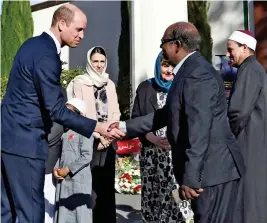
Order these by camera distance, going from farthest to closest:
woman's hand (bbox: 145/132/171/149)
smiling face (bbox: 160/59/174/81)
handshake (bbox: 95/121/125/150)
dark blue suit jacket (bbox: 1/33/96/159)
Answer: smiling face (bbox: 160/59/174/81) → woman's hand (bbox: 145/132/171/149) → handshake (bbox: 95/121/125/150) → dark blue suit jacket (bbox: 1/33/96/159)

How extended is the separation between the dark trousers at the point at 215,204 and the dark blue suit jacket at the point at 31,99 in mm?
1106

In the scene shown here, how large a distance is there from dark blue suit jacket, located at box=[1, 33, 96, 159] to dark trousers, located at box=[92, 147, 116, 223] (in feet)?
5.43

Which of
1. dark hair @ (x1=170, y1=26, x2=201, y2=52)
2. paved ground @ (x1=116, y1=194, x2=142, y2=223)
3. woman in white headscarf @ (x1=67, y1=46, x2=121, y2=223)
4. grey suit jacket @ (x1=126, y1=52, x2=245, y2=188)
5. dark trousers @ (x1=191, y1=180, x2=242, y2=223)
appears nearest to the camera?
grey suit jacket @ (x1=126, y1=52, x2=245, y2=188)

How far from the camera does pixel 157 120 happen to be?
4.11m

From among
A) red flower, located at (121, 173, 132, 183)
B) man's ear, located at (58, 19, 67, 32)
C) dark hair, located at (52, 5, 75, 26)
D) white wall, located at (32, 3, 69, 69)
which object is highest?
white wall, located at (32, 3, 69, 69)

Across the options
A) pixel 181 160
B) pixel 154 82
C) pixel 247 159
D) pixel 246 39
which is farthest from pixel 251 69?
pixel 181 160

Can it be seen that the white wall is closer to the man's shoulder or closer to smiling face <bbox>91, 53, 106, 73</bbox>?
smiling face <bbox>91, 53, 106, 73</bbox>

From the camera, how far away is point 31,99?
139 inches

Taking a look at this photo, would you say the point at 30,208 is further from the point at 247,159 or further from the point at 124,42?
the point at 124,42

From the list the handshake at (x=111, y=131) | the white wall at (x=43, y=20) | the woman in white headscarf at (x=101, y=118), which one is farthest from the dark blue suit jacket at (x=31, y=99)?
the white wall at (x=43, y=20)

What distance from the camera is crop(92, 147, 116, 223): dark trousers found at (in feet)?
17.1

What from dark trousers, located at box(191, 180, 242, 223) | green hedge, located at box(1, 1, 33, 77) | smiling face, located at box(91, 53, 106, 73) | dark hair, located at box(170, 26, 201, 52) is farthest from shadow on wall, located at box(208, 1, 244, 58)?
dark trousers, located at box(191, 180, 242, 223)

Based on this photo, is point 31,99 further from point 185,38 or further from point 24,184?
point 185,38

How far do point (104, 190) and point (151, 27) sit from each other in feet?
12.2
